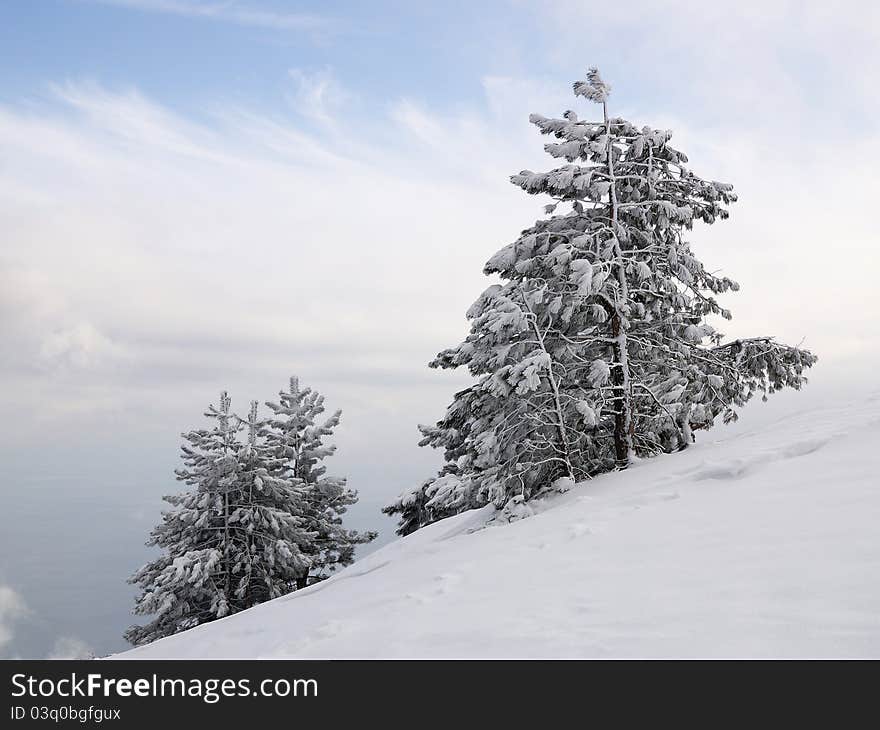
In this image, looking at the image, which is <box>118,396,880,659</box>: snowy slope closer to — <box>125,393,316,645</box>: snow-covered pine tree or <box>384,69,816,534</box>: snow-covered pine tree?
<box>384,69,816,534</box>: snow-covered pine tree

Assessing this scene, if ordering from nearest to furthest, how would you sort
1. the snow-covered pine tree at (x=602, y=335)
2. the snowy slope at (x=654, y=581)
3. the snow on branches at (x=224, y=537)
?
the snowy slope at (x=654, y=581)
the snow-covered pine tree at (x=602, y=335)
the snow on branches at (x=224, y=537)

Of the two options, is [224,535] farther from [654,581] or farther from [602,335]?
[654,581]

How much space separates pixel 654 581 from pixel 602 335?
29.8ft

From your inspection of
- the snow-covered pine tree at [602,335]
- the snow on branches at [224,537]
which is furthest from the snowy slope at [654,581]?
the snow on branches at [224,537]

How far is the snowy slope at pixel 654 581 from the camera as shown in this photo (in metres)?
4.66

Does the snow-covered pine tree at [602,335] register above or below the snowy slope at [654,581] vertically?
above

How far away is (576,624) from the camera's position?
5188 mm

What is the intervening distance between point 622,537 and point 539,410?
18.6 ft

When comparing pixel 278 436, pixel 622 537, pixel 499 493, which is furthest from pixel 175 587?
pixel 622 537

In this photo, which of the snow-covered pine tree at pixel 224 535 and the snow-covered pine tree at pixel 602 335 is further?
the snow-covered pine tree at pixel 224 535

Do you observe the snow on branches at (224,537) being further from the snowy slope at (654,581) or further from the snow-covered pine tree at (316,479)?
the snowy slope at (654,581)

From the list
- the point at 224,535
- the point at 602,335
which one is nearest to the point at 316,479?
the point at 224,535

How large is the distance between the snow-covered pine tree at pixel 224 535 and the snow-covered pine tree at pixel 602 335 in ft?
36.3
